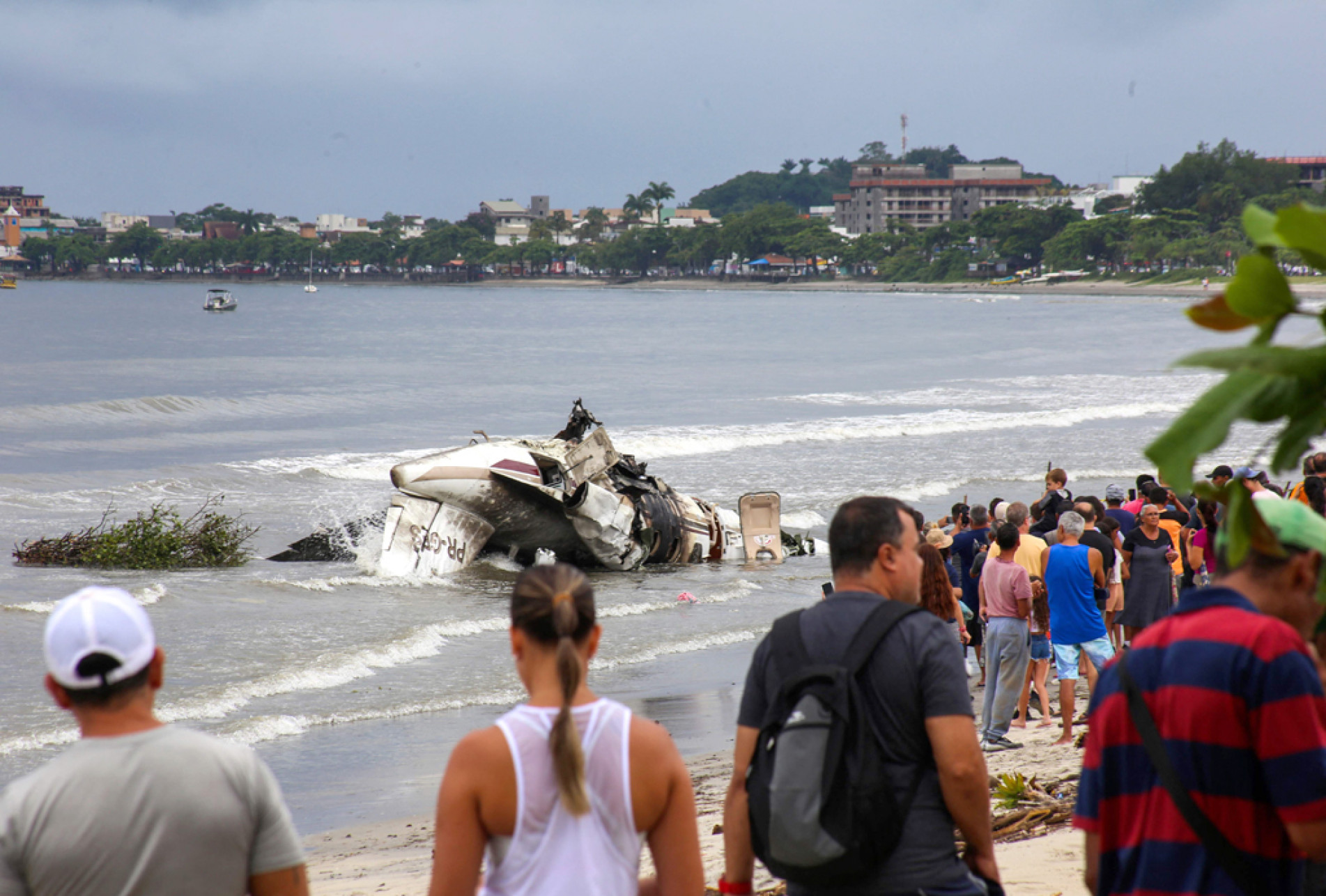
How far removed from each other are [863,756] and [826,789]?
128 millimetres

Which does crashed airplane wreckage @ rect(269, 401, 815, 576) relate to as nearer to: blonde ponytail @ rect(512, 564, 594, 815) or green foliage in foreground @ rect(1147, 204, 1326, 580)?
blonde ponytail @ rect(512, 564, 594, 815)

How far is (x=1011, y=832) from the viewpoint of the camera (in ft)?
19.1

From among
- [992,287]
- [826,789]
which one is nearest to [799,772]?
[826,789]

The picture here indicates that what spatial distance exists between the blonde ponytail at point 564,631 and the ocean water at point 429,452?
1.63 metres

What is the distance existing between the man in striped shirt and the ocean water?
1433 mm

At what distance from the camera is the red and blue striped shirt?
250 cm

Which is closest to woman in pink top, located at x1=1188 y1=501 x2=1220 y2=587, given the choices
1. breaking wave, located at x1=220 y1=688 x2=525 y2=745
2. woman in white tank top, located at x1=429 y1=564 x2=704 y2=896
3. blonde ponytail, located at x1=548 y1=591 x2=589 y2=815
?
woman in white tank top, located at x1=429 y1=564 x2=704 y2=896

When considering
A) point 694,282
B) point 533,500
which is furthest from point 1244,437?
point 694,282

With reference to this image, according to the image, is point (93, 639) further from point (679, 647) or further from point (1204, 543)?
point (679, 647)

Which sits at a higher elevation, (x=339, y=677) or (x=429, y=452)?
(x=339, y=677)

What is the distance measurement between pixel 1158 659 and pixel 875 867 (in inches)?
34.9

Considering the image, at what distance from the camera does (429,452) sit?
32.5 m

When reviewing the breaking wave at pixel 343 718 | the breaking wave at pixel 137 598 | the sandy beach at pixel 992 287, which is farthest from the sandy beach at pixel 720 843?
the sandy beach at pixel 992 287

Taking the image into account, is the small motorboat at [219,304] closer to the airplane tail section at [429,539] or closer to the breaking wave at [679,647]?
the airplane tail section at [429,539]
